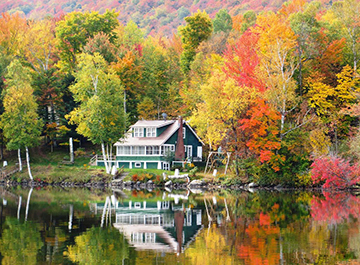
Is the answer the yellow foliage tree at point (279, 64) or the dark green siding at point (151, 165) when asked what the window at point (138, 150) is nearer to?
the dark green siding at point (151, 165)

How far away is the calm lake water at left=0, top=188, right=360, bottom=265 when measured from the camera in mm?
17891

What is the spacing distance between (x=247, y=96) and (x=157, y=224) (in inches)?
982

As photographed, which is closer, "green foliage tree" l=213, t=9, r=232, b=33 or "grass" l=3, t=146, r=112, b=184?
"grass" l=3, t=146, r=112, b=184

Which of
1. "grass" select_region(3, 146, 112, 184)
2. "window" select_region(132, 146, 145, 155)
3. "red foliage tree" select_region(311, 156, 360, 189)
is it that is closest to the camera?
"red foliage tree" select_region(311, 156, 360, 189)

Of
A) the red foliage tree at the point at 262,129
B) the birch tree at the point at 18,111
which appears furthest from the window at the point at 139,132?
the red foliage tree at the point at 262,129

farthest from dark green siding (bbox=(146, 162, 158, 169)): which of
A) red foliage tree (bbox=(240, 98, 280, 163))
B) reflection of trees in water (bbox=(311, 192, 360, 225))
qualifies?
reflection of trees in water (bbox=(311, 192, 360, 225))

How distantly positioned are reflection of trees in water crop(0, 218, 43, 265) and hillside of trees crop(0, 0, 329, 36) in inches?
4364

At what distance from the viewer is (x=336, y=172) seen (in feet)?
141

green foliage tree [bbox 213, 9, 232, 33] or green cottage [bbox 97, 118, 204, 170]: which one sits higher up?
green foliage tree [bbox 213, 9, 232, 33]

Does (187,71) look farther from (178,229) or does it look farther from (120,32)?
(178,229)

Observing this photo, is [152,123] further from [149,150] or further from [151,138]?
[149,150]

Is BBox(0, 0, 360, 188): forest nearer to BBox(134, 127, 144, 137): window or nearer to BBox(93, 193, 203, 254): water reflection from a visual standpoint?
BBox(134, 127, 144, 137): window

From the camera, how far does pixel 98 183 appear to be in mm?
52906

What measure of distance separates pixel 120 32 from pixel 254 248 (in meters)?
75.7
